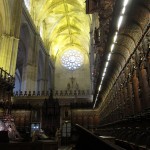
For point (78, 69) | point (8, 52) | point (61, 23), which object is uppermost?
point (61, 23)

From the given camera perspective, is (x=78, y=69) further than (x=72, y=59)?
No

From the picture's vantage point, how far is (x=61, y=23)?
33844mm

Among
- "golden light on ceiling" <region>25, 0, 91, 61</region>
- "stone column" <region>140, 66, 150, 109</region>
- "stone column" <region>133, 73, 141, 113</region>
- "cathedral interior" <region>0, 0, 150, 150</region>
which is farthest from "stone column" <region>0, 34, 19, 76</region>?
"stone column" <region>140, 66, 150, 109</region>

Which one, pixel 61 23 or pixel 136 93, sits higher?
pixel 61 23

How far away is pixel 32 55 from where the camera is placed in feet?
80.7

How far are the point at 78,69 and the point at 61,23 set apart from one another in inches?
337

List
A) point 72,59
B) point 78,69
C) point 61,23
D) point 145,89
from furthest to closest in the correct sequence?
point 72,59 → point 78,69 → point 61,23 → point 145,89

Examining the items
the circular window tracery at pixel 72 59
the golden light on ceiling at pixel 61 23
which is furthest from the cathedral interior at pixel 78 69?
the circular window tracery at pixel 72 59

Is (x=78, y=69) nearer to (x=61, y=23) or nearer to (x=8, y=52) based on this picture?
(x=61, y=23)

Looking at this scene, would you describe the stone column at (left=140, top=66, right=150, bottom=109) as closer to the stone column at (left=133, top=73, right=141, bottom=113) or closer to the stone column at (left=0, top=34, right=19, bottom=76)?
the stone column at (left=133, top=73, right=141, bottom=113)

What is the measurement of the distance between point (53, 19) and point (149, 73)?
93.7 feet

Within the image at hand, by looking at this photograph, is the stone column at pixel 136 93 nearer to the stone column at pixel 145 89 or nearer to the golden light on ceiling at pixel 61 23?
the stone column at pixel 145 89

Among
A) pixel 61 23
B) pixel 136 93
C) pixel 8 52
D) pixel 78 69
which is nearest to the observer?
pixel 136 93

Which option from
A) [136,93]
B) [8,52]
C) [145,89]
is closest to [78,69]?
[8,52]
